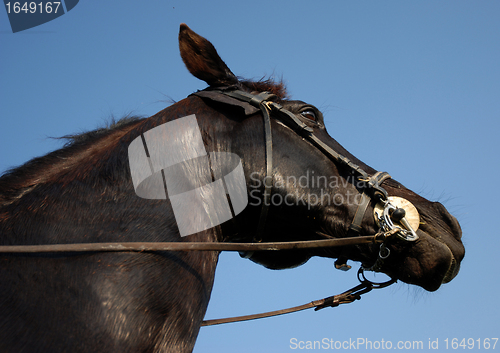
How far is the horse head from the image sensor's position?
3.82 m

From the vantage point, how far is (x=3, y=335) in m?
2.78

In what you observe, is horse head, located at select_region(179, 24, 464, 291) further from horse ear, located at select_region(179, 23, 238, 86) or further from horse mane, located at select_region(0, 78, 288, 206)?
horse mane, located at select_region(0, 78, 288, 206)

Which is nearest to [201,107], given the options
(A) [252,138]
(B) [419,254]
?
(A) [252,138]

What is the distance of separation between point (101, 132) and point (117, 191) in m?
1.12

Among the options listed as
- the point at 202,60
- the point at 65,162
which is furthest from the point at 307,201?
the point at 65,162

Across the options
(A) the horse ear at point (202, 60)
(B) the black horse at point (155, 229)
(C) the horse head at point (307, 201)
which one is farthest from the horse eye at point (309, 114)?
(A) the horse ear at point (202, 60)

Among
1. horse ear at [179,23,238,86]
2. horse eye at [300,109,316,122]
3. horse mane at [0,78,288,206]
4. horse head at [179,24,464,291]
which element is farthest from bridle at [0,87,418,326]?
horse mane at [0,78,288,206]

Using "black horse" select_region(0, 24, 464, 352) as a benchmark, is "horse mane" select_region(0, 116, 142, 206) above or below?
above

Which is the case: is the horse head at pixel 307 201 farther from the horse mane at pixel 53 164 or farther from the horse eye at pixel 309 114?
the horse mane at pixel 53 164

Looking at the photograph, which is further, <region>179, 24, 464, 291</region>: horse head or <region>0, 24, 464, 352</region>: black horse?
<region>179, 24, 464, 291</region>: horse head

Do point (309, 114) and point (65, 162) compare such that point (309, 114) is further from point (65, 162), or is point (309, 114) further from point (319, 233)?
point (65, 162)

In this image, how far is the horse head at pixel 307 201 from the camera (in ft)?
12.5

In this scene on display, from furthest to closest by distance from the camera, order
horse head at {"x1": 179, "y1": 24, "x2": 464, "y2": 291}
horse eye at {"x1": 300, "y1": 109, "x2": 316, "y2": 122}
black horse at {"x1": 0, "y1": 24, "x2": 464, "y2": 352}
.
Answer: horse eye at {"x1": 300, "y1": 109, "x2": 316, "y2": 122}
horse head at {"x1": 179, "y1": 24, "x2": 464, "y2": 291}
black horse at {"x1": 0, "y1": 24, "x2": 464, "y2": 352}

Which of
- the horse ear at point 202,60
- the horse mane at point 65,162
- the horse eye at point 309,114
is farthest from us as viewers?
the horse eye at point 309,114
